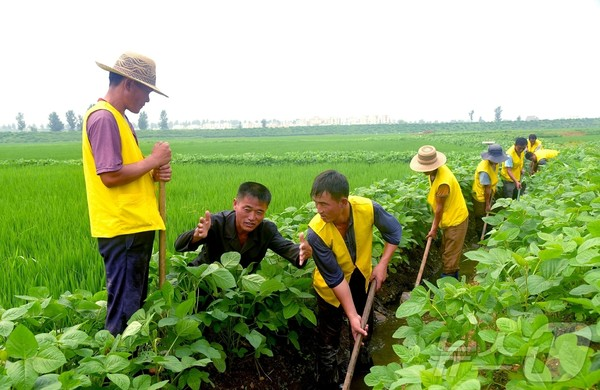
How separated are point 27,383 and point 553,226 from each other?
278cm

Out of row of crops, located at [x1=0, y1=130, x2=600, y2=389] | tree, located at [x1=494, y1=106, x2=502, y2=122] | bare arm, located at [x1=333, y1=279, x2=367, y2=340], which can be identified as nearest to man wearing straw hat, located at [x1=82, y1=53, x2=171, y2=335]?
row of crops, located at [x1=0, y1=130, x2=600, y2=389]

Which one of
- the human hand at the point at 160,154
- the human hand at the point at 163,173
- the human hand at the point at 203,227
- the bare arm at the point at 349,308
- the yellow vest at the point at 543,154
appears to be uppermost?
the human hand at the point at 160,154

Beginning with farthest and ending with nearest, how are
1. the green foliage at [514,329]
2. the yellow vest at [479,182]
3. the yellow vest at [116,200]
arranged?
the yellow vest at [479,182]
the yellow vest at [116,200]
the green foliage at [514,329]

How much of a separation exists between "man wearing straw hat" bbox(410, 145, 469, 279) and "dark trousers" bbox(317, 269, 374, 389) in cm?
153

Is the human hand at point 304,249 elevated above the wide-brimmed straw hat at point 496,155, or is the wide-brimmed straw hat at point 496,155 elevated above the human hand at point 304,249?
the wide-brimmed straw hat at point 496,155

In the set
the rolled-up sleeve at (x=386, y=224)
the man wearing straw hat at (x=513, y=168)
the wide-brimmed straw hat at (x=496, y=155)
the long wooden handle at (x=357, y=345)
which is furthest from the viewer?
the man wearing straw hat at (x=513, y=168)

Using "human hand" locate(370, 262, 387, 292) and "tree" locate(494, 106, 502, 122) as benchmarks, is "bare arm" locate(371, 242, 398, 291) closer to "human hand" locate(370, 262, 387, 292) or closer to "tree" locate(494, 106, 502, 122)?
"human hand" locate(370, 262, 387, 292)

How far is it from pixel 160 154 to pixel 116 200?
343 millimetres

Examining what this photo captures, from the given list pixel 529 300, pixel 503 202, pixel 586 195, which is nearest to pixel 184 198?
pixel 503 202

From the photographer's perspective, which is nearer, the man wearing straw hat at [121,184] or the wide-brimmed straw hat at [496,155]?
the man wearing straw hat at [121,184]

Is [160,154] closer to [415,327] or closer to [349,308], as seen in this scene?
[349,308]

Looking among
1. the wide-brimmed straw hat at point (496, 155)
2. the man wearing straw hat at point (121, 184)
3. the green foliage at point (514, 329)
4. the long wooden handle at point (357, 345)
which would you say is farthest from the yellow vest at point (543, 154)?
the man wearing straw hat at point (121, 184)

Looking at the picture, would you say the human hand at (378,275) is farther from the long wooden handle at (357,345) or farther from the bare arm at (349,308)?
the bare arm at (349,308)

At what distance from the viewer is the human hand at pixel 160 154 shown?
8.12 feet
